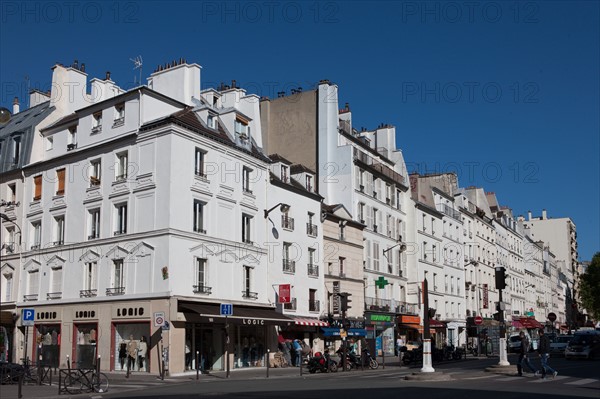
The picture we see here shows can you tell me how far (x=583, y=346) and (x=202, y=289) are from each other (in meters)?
23.6

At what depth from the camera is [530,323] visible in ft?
261

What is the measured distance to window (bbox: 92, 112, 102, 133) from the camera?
33719 millimetres

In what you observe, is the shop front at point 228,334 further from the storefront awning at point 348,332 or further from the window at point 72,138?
the window at point 72,138

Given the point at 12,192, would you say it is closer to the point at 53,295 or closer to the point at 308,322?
the point at 53,295

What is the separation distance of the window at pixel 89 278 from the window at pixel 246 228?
7.40 meters

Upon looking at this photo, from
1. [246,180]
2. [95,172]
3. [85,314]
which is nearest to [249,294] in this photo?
[246,180]

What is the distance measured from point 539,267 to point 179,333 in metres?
82.5

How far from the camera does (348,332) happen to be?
41125mm

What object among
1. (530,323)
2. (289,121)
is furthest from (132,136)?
(530,323)

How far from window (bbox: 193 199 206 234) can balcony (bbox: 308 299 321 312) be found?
9859 mm

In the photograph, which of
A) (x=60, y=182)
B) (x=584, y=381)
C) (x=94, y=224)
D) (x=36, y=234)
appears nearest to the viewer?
(x=584, y=381)

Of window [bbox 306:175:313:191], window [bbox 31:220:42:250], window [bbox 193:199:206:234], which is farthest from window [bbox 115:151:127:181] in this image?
window [bbox 306:175:313:191]

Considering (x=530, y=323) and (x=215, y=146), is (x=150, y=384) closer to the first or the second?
(x=215, y=146)

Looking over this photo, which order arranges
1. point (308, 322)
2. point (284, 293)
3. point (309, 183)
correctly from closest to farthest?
1. point (284, 293)
2. point (308, 322)
3. point (309, 183)
